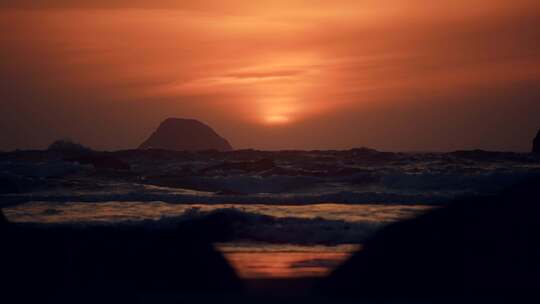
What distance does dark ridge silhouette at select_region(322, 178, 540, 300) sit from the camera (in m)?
7.46

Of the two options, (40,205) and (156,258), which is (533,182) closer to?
(156,258)

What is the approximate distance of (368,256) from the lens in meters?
8.65

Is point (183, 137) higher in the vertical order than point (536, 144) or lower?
higher

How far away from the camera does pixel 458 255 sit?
852 centimetres

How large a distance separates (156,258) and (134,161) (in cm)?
2965

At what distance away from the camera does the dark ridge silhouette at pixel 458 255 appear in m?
7.46

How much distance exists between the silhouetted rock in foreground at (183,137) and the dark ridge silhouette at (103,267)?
166 ft

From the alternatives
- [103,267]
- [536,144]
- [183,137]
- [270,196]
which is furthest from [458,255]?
[183,137]

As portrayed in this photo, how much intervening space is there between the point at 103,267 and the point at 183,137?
53947 mm

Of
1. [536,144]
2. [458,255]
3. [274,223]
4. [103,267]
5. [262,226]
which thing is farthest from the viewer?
[536,144]

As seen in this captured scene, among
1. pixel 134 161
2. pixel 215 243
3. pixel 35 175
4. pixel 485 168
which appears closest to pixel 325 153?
pixel 134 161

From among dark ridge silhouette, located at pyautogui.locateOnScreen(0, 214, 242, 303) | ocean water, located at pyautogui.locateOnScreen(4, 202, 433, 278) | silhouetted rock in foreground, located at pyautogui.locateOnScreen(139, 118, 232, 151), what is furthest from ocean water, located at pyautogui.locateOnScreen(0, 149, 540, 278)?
silhouetted rock in foreground, located at pyautogui.locateOnScreen(139, 118, 232, 151)

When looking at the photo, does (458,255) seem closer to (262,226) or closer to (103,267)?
(103,267)

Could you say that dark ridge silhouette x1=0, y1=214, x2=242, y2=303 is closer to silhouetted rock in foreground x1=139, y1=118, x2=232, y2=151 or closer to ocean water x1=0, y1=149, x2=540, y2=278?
ocean water x1=0, y1=149, x2=540, y2=278
